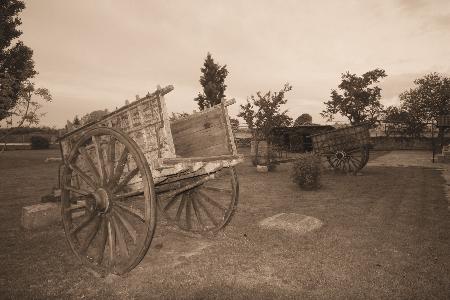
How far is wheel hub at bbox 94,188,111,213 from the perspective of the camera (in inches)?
141

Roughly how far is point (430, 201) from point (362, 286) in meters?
5.68

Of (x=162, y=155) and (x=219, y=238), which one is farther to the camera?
(x=219, y=238)

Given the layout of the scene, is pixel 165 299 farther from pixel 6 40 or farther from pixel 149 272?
pixel 6 40

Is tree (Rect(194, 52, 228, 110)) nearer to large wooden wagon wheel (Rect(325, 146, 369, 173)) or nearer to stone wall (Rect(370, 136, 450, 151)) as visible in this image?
stone wall (Rect(370, 136, 450, 151))

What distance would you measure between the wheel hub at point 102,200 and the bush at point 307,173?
7212mm

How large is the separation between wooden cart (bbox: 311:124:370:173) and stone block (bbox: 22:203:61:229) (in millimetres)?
10742

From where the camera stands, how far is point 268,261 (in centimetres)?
436

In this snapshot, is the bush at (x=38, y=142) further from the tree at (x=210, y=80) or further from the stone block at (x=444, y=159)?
the stone block at (x=444, y=159)

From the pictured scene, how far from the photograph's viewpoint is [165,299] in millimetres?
3326

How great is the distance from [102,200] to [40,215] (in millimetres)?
3014

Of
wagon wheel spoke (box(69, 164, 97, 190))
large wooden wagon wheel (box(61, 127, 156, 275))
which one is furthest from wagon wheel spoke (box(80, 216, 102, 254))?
wagon wheel spoke (box(69, 164, 97, 190))

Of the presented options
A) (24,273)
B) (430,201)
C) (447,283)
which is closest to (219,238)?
(24,273)

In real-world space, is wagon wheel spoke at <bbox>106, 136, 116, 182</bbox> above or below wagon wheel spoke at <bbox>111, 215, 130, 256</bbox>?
above

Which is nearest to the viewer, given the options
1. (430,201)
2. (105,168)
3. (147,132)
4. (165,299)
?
(165,299)
